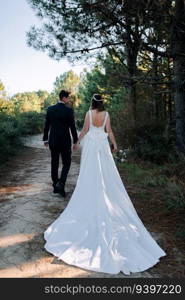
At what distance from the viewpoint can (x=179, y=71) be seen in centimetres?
895

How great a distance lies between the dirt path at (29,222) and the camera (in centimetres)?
330

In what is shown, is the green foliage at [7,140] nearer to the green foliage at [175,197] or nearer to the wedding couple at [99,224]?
the green foliage at [175,197]

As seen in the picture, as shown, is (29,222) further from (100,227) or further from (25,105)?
(25,105)

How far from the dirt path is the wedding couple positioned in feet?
0.43

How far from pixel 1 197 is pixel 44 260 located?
2946 millimetres

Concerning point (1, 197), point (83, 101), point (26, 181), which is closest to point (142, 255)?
point (1, 197)

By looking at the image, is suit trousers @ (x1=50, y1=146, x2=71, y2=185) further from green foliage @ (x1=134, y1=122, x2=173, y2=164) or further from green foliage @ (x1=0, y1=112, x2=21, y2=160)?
green foliage @ (x1=134, y1=122, x2=173, y2=164)

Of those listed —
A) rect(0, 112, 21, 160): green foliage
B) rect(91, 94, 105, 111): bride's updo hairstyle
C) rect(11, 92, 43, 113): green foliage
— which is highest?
rect(11, 92, 43, 113): green foliage

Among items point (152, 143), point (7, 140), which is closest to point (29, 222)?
point (152, 143)

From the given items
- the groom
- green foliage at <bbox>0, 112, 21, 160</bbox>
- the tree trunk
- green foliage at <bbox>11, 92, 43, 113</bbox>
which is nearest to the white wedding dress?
the groom

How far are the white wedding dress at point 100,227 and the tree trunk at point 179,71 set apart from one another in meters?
4.53

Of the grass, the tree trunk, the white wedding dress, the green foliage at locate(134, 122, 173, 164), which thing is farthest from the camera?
the green foliage at locate(134, 122, 173, 164)

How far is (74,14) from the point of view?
9.02 m

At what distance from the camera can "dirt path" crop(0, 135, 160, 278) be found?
10.8 feet
